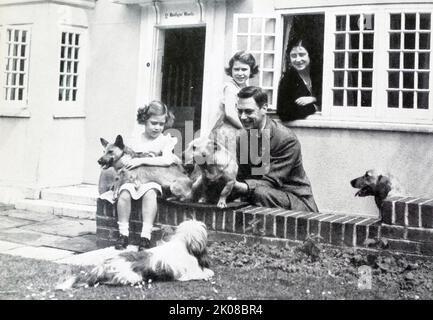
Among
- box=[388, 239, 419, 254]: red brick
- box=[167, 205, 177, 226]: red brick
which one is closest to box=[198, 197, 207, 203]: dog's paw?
box=[167, 205, 177, 226]: red brick

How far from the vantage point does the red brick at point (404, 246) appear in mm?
3965

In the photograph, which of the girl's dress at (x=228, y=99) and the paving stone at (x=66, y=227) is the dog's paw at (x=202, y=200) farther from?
the paving stone at (x=66, y=227)

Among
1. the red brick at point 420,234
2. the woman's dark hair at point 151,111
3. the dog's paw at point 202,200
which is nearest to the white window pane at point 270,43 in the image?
the woman's dark hair at point 151,111

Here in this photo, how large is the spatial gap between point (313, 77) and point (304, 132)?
0.69 metres

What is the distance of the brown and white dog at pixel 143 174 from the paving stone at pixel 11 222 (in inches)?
53.3

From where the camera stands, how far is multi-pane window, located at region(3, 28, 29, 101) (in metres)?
7.25

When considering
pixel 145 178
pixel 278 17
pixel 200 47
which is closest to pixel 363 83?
pixel 278 17

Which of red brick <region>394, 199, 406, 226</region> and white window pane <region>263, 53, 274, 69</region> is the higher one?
white window pane <region>263, 53, 274, 69</region>

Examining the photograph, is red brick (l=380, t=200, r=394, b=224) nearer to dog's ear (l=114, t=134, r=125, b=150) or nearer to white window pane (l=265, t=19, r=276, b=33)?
dog's ear (l=114, t=134, r=125, b=150)

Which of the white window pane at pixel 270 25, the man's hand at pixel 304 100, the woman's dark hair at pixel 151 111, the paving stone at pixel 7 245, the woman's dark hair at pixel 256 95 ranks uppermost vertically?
the white window pane at pixel 270 25

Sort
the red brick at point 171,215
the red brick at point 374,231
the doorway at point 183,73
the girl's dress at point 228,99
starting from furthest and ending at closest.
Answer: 1. the doorway at point 183,73
2. the girl's dress at point 228,99
3. the red brick at point 171,215
4. the red brick at point 374,231

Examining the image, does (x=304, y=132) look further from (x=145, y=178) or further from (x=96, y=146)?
(x=96, y=146)

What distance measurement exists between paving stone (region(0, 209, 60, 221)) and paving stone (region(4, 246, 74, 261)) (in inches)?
54.1
